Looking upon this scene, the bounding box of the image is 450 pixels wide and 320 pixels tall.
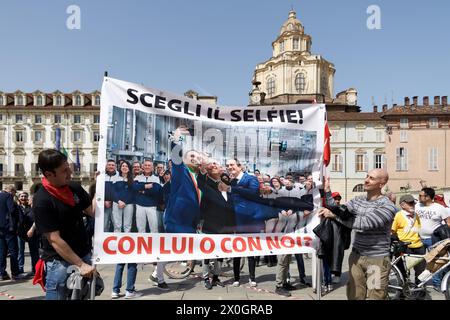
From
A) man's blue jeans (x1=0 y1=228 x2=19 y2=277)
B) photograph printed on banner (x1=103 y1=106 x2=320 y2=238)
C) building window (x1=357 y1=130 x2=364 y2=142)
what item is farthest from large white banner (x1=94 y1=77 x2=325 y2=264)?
building window (x1=357 y1=130 x2=364 y2=142)

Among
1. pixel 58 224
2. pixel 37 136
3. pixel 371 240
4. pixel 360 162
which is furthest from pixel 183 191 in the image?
pixel 37 136

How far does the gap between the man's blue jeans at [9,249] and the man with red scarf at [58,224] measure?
5.36 metres

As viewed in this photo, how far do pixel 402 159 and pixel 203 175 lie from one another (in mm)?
52896

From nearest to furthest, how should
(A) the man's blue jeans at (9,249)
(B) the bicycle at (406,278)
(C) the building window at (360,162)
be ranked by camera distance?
1. (B) the bicycle at (406,278)
2. (A) the man's blue jeans at (9,249)
3. (C) the building window at (360,162)

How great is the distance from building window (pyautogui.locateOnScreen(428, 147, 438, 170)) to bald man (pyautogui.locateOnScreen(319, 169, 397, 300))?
5339 centimetres

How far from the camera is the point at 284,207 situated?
5020mm

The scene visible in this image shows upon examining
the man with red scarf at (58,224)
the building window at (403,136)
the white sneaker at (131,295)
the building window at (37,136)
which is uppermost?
the building window at (37,136)

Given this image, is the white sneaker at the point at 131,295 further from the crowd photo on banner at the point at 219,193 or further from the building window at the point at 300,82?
the building window at the point at 300,82

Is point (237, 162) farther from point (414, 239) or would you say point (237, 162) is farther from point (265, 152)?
point (414, 239)

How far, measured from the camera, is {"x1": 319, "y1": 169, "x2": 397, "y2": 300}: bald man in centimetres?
394

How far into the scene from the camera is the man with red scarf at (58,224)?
3.15 meters

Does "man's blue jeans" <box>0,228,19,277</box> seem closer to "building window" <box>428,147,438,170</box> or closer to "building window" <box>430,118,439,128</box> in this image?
"building window" <box>428,147,438,170</box>

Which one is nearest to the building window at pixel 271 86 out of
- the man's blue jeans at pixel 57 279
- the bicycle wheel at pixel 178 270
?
the bicycle wheel at pixel 178 270

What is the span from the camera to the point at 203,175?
478cm
